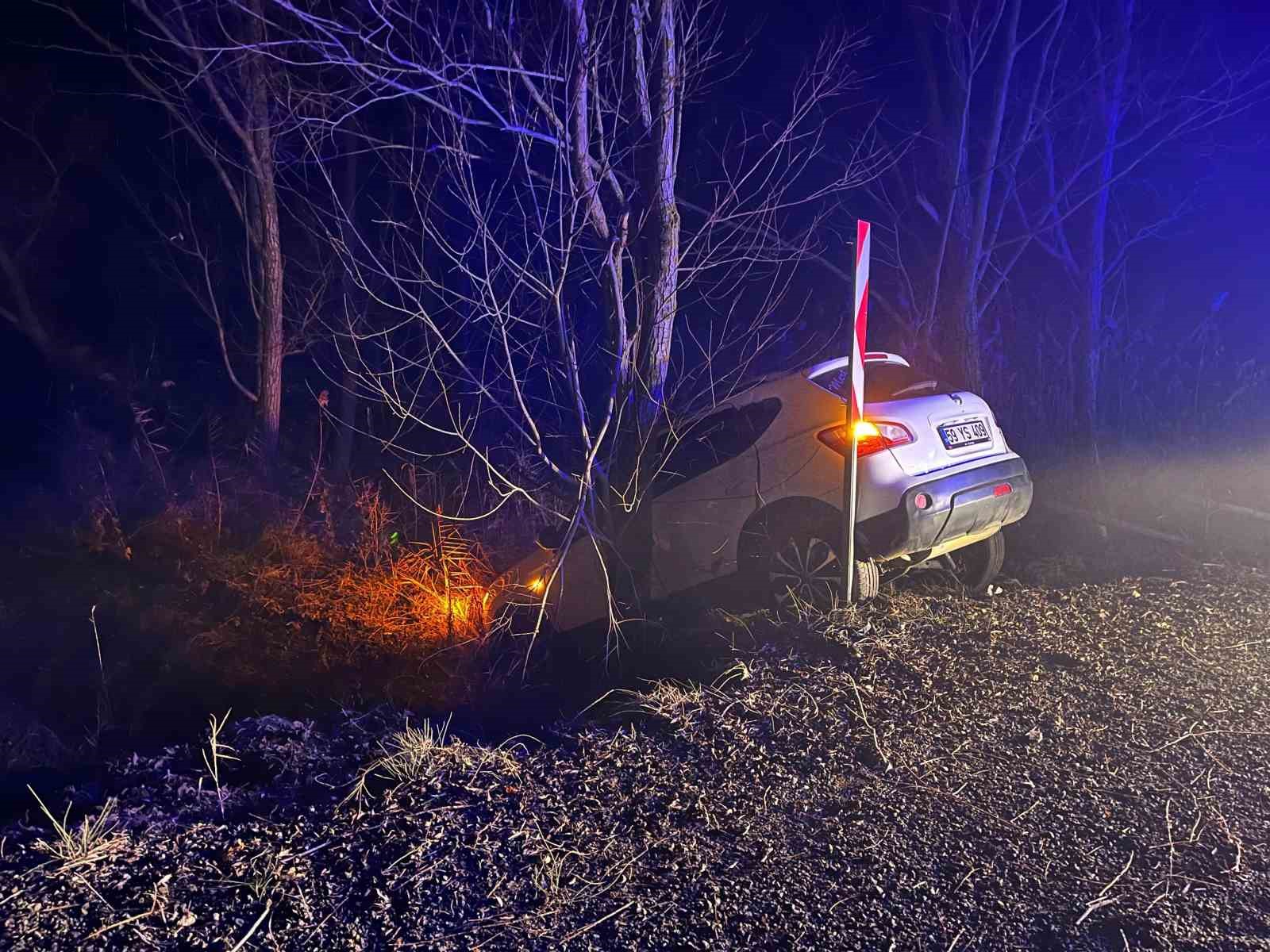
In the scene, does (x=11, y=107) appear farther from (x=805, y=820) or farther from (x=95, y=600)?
(x=805, y=820)

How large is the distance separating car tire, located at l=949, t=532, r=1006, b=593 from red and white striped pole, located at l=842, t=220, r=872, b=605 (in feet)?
4.98

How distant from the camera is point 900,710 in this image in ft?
15.6

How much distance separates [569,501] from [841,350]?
303 inches

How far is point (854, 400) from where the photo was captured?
5.77 metres

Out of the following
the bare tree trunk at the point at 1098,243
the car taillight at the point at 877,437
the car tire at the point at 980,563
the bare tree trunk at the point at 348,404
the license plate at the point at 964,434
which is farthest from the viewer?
the bare tree trunk at the point at 348,404

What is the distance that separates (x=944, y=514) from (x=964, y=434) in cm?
72

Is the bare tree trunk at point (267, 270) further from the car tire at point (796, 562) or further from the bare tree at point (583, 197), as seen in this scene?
the car tire at point (796, 562)

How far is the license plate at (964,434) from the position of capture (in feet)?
21.1

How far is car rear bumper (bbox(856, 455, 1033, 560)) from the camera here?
6039mm

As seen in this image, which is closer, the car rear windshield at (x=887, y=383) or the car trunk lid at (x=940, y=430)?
the car trunk lid at (x=940, y=430)

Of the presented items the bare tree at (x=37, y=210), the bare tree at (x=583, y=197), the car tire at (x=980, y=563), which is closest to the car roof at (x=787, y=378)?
the bare tree at (x=583, y=197)

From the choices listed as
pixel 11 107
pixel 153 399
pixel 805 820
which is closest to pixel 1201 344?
pixel 805 820

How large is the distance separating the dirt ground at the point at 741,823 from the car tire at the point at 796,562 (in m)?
0.84

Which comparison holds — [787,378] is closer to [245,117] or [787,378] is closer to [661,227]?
[661,227]
